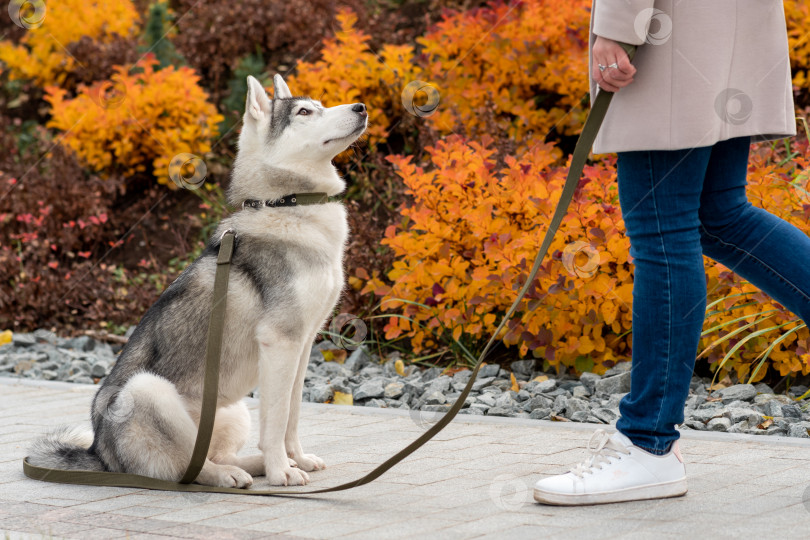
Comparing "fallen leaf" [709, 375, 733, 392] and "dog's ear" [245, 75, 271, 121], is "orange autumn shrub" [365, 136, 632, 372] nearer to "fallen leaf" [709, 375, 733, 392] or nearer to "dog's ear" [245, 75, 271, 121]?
"fallen leaf" [709, 375, 733, 392]

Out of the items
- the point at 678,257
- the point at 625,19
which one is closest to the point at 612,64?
the point at 625,19

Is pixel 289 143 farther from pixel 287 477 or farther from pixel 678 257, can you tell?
pixel 678 257

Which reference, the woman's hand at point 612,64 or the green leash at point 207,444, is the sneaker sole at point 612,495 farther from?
the woman's hand at point 612,64

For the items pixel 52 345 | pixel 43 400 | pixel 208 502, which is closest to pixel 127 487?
pixel 208 502

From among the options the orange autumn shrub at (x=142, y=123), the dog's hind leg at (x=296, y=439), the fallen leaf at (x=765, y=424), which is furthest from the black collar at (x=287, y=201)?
the orange autumn shrub at (x=142, y=123)

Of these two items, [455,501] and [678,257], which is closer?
[678,257]

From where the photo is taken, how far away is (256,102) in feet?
11.5

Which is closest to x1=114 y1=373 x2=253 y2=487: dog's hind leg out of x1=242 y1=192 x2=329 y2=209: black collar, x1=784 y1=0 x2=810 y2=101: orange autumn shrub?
x1=242 y1=192 x2=329 y2=209: black collar

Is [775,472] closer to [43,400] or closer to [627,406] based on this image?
[627,406]

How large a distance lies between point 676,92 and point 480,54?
16.1 feet

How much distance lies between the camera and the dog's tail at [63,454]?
3.48 m

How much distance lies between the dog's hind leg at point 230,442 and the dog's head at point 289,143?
833 mm

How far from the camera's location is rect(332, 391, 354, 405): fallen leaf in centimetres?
489

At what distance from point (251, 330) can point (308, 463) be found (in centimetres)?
58
